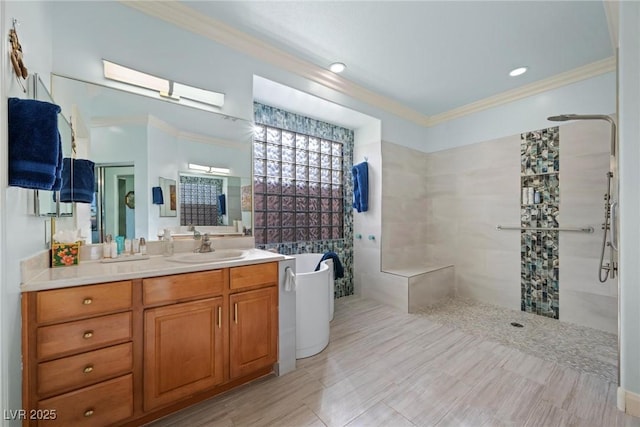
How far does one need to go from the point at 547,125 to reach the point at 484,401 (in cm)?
293

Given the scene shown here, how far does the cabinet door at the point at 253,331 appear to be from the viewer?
1652 millimetres

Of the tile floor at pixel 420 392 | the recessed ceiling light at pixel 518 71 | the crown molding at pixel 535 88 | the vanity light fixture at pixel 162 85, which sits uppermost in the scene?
the recessed ceiling light at pixel 518 71

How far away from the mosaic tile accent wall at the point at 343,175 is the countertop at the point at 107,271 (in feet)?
4.55

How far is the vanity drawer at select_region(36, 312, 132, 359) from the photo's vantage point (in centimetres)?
113

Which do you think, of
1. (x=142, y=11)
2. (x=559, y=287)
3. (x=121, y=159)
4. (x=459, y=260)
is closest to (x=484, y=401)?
(x=559, y=287)

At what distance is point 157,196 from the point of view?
1938mm

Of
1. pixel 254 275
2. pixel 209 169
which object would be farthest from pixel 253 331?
pixel 209 169

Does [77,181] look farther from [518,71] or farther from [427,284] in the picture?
[518,71]

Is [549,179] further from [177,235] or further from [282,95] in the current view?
[177,235]

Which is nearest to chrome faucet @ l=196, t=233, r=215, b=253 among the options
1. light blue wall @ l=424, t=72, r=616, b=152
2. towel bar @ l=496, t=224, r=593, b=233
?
towel bar @ l=496, t=224, r=593, b=233

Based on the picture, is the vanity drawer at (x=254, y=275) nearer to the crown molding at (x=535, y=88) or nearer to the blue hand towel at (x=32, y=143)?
the blue hand towel at (x=32, y=143)

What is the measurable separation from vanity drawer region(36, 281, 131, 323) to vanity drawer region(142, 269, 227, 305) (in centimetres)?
9

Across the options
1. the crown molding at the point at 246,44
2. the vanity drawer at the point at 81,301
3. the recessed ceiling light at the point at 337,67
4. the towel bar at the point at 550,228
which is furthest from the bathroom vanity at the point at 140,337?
the towel bar at the point at 550,228

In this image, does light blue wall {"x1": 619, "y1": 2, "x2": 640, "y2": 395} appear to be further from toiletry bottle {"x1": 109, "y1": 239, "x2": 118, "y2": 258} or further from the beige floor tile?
toiletry bottle {"x1": 109, "y1": 239, "x2": 118, "y2": 258}
